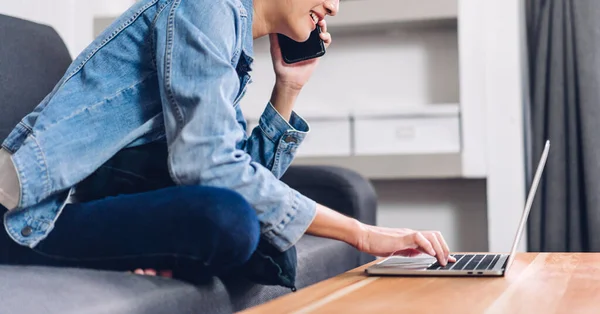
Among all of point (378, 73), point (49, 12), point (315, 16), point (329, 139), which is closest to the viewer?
point (315, 16)

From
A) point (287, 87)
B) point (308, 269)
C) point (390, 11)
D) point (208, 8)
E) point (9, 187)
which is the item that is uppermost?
point (390, 11)

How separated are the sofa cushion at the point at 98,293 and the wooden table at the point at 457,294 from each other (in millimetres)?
158

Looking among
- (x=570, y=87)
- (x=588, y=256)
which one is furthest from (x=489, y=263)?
(x=570, y=87)

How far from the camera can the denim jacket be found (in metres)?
0.97

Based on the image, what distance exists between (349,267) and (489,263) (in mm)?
600

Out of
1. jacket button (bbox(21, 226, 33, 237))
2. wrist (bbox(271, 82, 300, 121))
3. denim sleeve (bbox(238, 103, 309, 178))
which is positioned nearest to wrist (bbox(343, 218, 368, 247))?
denim sleeve (bbox(238, 103, 309, 178))

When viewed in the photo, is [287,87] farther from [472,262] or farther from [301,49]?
[472,262]

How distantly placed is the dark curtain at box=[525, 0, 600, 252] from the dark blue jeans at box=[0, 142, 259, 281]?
1720mm

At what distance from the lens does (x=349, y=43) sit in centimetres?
278

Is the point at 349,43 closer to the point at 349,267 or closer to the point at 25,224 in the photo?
the point at 349,267

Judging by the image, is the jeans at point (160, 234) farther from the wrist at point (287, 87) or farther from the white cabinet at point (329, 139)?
the white cabinet at point (329, 139)

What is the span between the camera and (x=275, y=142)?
1.28 m

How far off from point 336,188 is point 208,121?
0.81 meters

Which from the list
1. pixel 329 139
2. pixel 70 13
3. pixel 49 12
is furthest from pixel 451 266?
pixel 70 13
